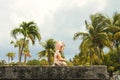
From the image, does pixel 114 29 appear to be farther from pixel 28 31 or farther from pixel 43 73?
pixel 43 73

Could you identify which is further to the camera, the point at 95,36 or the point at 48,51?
the point at 48,51

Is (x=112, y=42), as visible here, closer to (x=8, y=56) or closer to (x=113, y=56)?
(x=113, y=56)

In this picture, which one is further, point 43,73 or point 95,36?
point 95,36

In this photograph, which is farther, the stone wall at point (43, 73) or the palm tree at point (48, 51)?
the palm tree at point (48, 51)

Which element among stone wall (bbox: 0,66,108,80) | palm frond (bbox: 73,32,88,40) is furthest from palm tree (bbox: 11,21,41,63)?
stone wall (bbox: 0,66,108,80)

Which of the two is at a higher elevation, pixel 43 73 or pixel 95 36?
pixel 95 36

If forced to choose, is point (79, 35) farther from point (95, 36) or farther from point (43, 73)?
point (43, 73)

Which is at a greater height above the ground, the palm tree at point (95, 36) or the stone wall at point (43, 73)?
the palm tree at point (95, 36)

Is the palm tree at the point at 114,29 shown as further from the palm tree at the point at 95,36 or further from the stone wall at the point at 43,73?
the stone wall at the point at 43,73

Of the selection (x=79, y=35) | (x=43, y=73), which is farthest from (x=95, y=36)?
(x=43, y=73)

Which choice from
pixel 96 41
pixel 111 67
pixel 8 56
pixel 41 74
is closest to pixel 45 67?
pixel 41 74

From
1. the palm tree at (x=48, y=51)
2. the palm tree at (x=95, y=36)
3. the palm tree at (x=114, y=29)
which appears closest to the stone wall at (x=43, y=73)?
the palm tree at (x=95, y=36)

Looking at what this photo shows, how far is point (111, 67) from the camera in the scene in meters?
55.9

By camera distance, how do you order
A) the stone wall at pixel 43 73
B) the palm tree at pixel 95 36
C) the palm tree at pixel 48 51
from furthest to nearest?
the palm tree at pixel 48 51
the palm tree at pixel 95 36
the stone wall at pixel 43 73
